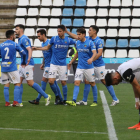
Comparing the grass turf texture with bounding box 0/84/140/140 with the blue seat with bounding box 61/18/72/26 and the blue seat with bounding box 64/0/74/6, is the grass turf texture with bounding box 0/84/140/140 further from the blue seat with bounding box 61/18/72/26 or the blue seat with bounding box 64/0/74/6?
the blue seat with bounding box 64/0/74/6

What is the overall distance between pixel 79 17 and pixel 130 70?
63.0 feet

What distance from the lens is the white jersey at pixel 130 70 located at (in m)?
5.88

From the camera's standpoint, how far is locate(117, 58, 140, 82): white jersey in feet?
19.3

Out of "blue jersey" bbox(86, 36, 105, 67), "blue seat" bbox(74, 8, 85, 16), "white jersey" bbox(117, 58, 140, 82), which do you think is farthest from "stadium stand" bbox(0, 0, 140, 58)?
"white jersey" bbox(117, 58, 140, 82)

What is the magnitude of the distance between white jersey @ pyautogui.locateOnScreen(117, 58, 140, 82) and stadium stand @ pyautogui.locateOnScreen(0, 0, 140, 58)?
55.7ft

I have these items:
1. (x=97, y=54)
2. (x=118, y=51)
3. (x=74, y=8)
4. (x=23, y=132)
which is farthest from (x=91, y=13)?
(x=23, y=132)

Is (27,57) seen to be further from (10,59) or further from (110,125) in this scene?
(110,125)

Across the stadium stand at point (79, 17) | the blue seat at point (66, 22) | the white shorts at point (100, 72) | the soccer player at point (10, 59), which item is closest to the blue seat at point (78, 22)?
the stadium stand at point (79, 17)

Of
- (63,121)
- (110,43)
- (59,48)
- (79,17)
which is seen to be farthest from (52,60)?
(79,17)

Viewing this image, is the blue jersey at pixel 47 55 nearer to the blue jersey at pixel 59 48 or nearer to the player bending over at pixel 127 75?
the blue jersey at pixel 59 48

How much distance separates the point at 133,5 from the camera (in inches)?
987

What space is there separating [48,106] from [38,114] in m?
1.67

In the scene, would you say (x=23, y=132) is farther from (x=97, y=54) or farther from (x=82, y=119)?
(x=97, y=54)

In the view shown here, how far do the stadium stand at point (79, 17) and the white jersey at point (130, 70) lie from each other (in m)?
17.0
